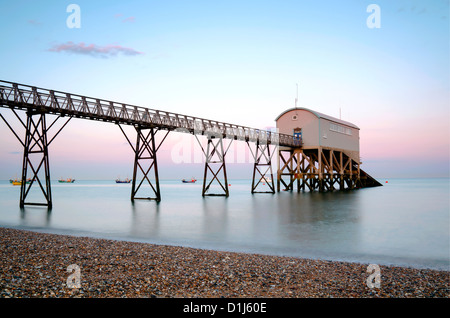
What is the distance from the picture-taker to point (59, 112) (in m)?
18.8

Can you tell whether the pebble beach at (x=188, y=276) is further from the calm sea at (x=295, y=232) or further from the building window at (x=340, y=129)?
the building window at (x=340, y=129)

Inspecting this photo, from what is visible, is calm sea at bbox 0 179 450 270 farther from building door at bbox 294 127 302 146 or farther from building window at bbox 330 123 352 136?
building window at bbox 330 123 352 136

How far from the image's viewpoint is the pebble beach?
18.3 feet

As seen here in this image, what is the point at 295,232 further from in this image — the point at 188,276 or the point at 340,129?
the point at 340,129

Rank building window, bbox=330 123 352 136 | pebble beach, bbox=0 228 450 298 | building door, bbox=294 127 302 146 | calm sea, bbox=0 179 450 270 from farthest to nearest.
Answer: building window, bbox=330 123 352 136
building door, bbox=294 127 302 146
calm sea, bbox=0 179 450 270
pebble beach, bbox=0 228 450 298

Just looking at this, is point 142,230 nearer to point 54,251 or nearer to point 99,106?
point 54,251

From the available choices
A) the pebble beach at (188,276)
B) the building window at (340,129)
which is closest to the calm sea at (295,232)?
the pebble beach at (188,276)

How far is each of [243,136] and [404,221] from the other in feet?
54.2

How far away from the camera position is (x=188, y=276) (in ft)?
21.2

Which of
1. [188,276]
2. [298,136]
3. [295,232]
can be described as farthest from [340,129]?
[188,276]

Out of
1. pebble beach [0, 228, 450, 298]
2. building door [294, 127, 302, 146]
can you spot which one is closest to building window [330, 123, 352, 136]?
building door [294, 127, 302, 146]

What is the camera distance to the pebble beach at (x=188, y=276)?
5590mm

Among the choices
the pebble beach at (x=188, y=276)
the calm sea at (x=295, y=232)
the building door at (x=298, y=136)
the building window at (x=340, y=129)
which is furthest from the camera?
the building window at (x=340, y=129)

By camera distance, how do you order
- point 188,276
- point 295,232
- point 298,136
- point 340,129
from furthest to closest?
point 340,129 → point 298,136 → point 295,232 → point 188,276
